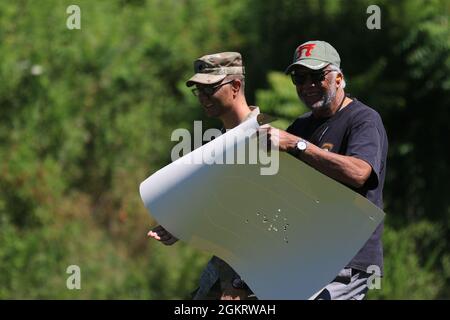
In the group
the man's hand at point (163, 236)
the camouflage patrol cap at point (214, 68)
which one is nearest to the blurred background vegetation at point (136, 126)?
the camouflage patrol cap at point (214, 68)

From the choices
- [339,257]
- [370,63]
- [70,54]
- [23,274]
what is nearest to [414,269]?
[370,63]

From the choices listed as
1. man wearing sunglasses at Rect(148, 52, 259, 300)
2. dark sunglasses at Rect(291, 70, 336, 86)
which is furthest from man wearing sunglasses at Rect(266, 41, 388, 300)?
man wearing sunglasses at Rect(148, 52, 259, 300)

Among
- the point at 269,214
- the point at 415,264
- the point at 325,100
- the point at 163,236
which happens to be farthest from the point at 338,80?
the point at 415,264

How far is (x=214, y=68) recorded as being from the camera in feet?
18.0

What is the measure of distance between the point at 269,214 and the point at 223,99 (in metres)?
0.94

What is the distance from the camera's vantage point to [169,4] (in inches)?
550

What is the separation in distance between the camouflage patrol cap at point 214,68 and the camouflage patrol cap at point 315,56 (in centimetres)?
56

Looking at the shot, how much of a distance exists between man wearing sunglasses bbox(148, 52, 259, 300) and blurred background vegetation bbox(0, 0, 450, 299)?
4000 mm

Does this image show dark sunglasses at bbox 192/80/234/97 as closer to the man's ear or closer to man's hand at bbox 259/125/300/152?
the man's ear

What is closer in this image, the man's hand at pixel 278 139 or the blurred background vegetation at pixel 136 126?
the man's hand at pixel 278 139

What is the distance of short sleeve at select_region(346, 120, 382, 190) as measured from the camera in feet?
15.4

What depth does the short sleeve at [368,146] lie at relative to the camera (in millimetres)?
4695

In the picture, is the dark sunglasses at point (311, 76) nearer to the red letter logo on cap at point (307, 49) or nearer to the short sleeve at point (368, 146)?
the red letter logo on cap at point (307, 49)

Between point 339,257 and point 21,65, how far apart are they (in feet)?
23.6
